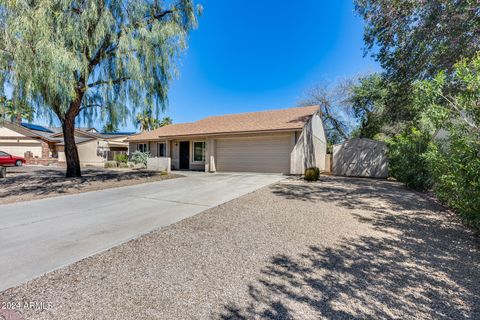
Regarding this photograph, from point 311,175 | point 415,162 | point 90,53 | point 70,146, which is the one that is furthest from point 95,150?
point 415,162

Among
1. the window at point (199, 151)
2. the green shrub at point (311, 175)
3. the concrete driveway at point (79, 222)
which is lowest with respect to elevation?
the concrete driveway at point (79, 222)

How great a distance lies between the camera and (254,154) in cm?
1369

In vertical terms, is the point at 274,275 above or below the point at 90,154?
below

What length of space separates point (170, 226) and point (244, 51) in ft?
47.5

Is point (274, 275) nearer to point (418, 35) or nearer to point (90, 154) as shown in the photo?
point (418, 35)

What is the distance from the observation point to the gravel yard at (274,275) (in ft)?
7.00

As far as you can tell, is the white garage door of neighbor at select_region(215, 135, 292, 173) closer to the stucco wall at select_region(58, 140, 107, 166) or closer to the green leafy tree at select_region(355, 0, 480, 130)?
the green leafy tree at select_region(355, 0, 480, 130)

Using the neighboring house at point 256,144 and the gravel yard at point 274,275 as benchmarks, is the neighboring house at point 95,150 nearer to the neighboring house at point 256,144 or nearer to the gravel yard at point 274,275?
the neighboring house at point 256,144

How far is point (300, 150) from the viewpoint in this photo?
12.5 m

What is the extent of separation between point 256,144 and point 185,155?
20.5ft

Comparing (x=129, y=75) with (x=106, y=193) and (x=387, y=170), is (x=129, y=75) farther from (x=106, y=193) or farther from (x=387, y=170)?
(x=387, y=170)

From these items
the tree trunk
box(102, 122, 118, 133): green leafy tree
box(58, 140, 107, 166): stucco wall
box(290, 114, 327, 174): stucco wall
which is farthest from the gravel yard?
box(58, 140, 107, 166): stucco wall

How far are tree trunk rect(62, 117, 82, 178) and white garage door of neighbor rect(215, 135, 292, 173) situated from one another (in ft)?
25.3

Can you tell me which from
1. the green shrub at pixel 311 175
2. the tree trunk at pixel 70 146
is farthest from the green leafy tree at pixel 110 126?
the green shrub at pixel 311 175
